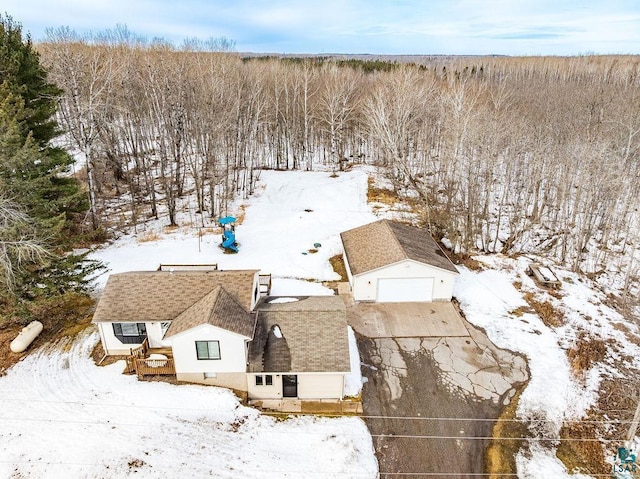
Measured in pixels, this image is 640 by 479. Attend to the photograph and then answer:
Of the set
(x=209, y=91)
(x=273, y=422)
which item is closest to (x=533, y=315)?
(x=273, y=422)

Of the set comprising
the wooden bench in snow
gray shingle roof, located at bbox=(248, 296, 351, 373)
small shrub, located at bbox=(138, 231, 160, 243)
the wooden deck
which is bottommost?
the wooden bench in snow

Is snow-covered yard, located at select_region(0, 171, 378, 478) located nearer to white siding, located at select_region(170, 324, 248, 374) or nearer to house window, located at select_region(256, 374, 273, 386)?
white siding, located at select_region(170, 324, 248, 374)

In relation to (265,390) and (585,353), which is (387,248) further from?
(265,390)

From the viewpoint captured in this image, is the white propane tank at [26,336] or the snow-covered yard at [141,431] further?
the white propane tank at [26,336]

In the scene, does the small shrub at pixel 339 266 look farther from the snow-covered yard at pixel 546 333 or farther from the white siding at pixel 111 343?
the white siding at pixel 111 343

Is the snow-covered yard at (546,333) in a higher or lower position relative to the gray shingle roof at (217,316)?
lower

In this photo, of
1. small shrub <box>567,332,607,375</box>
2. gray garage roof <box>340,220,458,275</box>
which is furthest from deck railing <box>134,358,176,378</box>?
small shrub <box>567,332,607,375</box>

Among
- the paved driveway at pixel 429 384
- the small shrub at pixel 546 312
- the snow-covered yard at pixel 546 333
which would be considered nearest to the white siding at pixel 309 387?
the paved driveway at pixel 429 384
